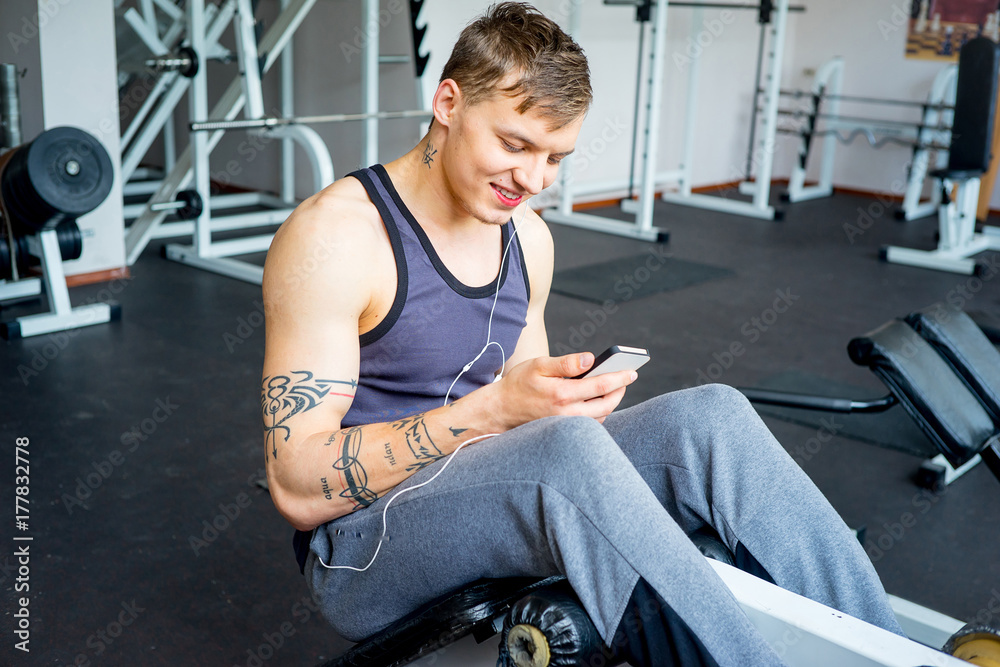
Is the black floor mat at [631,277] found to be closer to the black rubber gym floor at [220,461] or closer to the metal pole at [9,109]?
the black rubber gym floor at [220,461]

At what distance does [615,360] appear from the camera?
0.92m

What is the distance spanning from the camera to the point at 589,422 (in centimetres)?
89

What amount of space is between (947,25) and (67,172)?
5.52m

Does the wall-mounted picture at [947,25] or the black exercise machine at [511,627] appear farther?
the wall-mounted picture at [947,25]

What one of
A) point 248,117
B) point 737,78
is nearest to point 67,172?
point 248,117

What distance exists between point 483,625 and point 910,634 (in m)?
0.91

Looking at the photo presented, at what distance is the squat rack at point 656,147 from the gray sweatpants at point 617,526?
383 cm

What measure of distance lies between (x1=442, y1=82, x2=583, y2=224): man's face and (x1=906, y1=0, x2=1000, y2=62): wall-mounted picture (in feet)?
19.0

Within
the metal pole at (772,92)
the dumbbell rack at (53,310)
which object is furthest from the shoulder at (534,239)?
the metal pole at (772,92)

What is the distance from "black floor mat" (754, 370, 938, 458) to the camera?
97.1 inches

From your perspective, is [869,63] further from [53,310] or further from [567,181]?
[53,310]

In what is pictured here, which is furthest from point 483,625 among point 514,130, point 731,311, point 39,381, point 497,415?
point 731,311

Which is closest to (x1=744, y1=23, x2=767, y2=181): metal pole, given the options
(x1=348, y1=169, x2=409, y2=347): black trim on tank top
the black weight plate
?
the black weight plate

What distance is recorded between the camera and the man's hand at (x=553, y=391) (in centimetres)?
92
